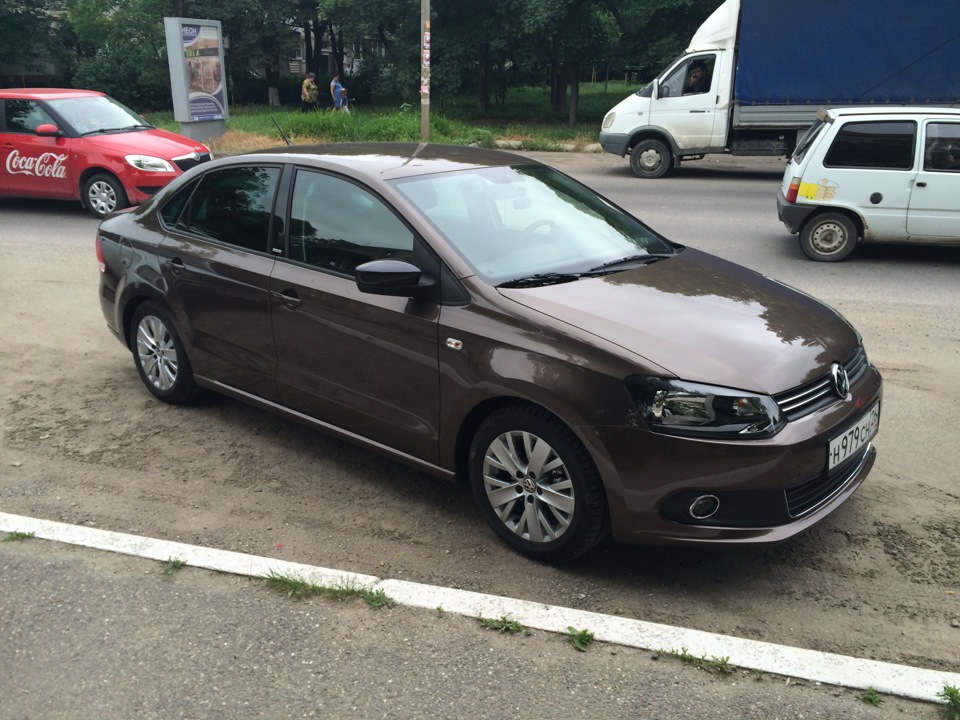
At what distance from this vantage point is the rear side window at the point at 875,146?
9.45 metres

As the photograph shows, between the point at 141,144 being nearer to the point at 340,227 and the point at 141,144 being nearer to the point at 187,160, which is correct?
the point at 187,160

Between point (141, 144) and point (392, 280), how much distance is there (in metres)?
9.61

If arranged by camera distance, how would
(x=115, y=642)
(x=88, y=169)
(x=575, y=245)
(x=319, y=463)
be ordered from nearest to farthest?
1. (x=115, y=642)
2. (x=575, y=245)
3. (x=319, y=463)
4. (x=88, y=169)

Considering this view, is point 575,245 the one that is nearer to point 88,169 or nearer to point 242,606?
point 242,606

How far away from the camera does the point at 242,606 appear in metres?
3.46

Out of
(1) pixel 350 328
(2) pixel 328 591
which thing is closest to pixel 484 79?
(1) pixel 350 328

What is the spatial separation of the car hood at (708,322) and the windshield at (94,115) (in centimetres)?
1043

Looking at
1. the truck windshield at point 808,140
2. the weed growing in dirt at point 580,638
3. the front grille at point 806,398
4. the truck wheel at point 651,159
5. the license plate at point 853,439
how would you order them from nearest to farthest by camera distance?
the weed growing in dirt at point 580,638, the front grille at point 806,398, the license plate at point 853,439, the truck windshield at point 808,140, the truck wheel at point 651,159

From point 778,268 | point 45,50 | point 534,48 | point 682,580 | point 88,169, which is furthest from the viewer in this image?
point 45,50

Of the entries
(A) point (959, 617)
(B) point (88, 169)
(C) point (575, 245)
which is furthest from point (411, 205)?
(B) point (88, 169)

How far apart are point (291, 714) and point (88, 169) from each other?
10.8 m

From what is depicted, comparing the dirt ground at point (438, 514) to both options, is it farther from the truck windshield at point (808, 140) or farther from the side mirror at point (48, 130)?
the side mirror at point (48, 130)

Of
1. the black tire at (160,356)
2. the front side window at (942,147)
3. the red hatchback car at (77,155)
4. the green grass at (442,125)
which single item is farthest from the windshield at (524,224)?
the green grass at (442,125)

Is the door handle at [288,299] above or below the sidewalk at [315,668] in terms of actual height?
above
